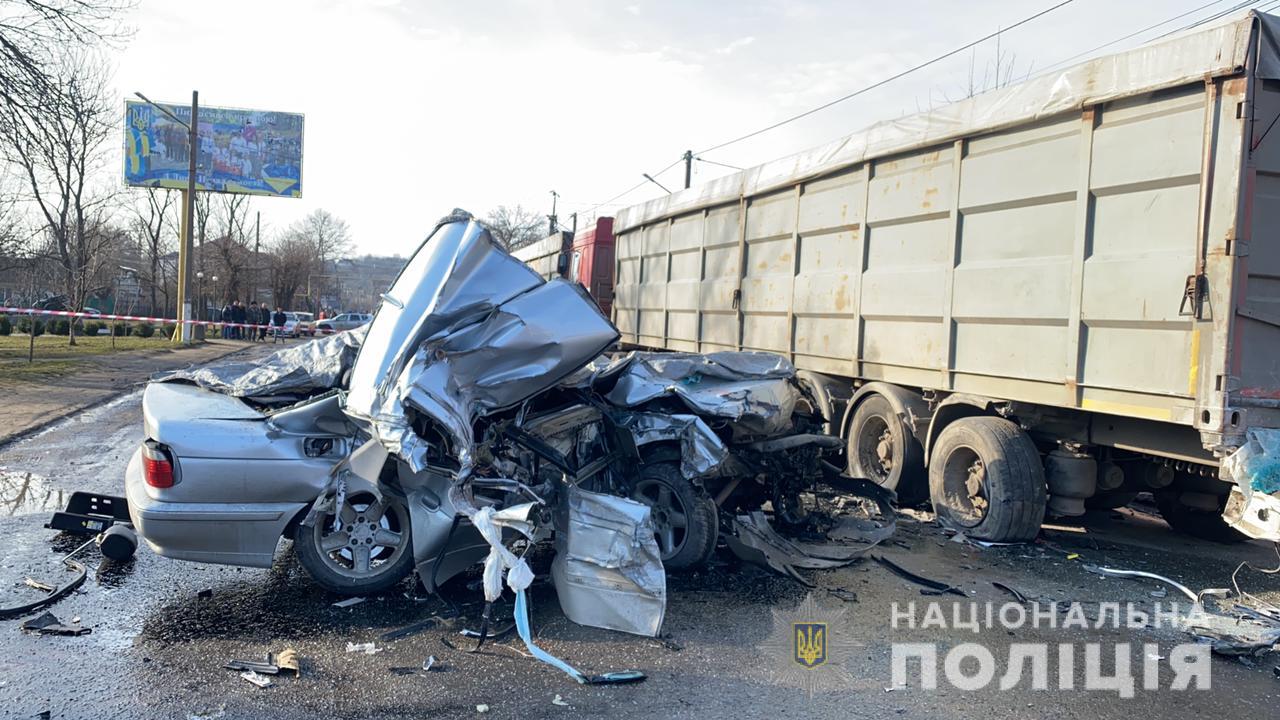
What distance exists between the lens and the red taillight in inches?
174

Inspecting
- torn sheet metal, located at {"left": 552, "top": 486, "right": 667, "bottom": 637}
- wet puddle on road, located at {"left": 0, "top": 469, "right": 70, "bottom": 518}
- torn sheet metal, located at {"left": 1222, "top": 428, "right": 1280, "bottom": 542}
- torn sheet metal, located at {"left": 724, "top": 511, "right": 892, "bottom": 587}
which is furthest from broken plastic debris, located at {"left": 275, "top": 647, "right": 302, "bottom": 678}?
torn sheet metal, located at {"left": 1222, "top": 428, "right": 1280, "bottom": 542}

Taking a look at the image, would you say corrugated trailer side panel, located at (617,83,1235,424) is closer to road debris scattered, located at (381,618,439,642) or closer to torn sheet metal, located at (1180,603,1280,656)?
torn sheet metal, located at (1180,603,1280,656)

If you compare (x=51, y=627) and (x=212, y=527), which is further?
(x=212, y=527)

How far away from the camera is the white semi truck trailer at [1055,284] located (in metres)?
4.86

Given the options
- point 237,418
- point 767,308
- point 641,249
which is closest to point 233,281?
point 641,249

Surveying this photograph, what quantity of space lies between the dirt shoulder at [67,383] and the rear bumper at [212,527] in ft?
21.1

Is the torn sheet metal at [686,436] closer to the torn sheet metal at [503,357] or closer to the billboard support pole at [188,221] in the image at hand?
the torn sheet metal at [503,357]

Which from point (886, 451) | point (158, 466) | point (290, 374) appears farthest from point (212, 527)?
point (886, 451)

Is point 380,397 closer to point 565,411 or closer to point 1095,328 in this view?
point 565,411

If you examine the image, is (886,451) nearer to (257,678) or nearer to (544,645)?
(544,645)

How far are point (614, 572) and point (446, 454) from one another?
1.06 meters

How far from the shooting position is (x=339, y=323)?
38344 millimetres

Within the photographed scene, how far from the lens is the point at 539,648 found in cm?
411

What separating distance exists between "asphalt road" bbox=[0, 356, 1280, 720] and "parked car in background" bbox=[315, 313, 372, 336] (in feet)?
100
